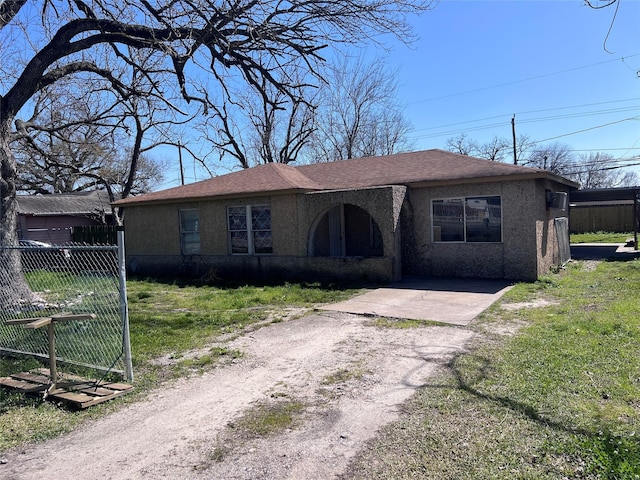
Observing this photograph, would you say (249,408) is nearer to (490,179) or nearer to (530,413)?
(530,413)

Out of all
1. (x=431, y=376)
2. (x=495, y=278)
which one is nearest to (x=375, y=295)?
(x=495, y=278)

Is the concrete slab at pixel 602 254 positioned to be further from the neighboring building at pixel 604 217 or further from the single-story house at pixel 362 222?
the neighboring building at pixel 604 217

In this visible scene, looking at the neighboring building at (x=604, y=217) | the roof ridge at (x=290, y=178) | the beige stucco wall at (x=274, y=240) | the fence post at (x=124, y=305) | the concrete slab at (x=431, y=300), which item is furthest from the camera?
the neighboring building at (x=604, y=217)

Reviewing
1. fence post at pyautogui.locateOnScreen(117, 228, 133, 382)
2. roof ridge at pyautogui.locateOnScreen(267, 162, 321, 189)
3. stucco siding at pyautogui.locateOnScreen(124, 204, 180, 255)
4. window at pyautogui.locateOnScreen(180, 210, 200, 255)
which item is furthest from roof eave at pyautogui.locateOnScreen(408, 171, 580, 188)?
fence post at pyautogui.locateOnScreen(117, 228, 133, 382)

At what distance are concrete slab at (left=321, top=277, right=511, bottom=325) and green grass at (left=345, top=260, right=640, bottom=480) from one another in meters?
1.60

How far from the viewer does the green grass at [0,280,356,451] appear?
4258 mm

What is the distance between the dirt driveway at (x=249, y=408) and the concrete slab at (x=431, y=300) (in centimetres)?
144

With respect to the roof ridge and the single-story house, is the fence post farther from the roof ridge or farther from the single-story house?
the roof ridge

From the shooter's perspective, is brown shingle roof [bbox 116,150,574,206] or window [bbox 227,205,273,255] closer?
brown shingle roof [bbox 116,150,574,206]

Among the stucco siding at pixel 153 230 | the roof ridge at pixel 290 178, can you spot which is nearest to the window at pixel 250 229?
the roof ridge at pixel 290 178

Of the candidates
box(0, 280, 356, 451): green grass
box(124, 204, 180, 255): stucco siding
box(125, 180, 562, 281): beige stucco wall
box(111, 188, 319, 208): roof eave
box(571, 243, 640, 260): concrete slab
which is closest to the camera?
box(0, 280, 356, 451): green grass

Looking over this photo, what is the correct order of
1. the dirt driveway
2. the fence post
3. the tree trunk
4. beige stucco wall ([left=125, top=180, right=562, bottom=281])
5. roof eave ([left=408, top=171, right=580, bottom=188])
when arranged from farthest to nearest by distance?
beige stucco wall ([left=125, top=180, right=562, bottom=281]) → roof eave ([left=408, top=171, right=580, bottom=188]) → the tree trunk → the fence post → the dirt driveway

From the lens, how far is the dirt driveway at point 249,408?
3275 mm

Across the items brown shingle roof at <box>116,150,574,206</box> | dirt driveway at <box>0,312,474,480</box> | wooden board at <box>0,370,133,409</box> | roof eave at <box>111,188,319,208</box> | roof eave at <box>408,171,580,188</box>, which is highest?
brown shingle roof at <box>116,150,574,206</box>
